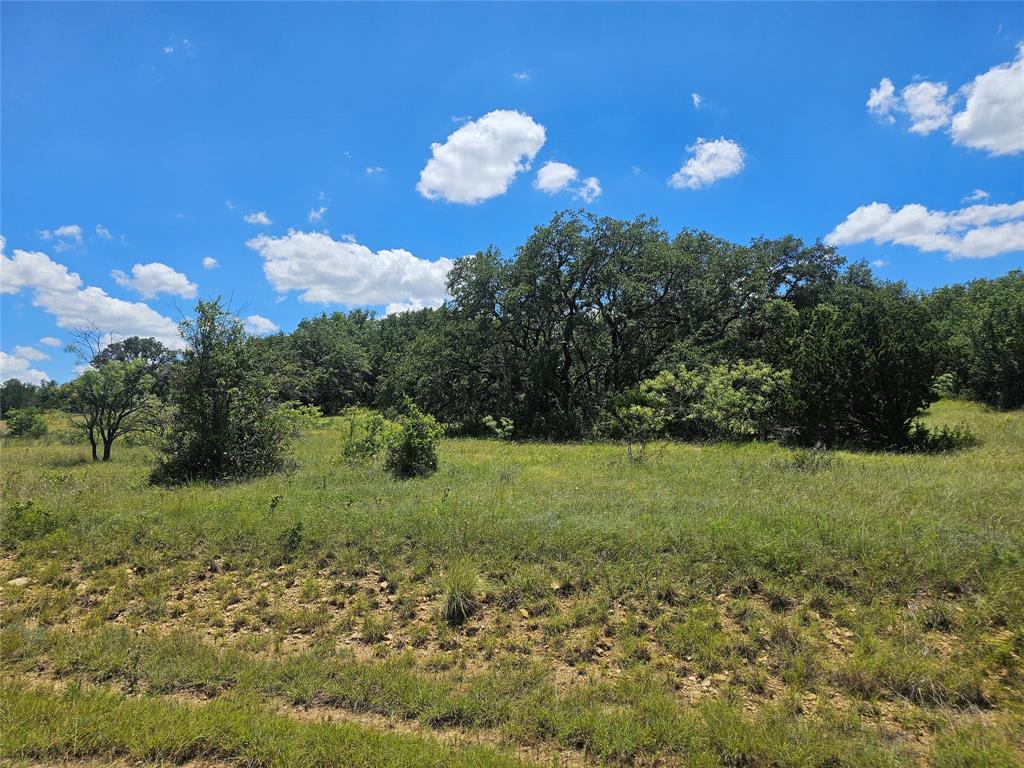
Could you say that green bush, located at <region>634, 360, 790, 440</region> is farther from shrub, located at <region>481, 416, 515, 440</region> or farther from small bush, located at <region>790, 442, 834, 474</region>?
small bush, located at <region>790, 442, 834, 474</region>

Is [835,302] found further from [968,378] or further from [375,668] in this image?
[375,668]

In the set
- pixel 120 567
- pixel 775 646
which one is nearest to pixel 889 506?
pixel 775 646

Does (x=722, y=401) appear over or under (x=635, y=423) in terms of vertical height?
over

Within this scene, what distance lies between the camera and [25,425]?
2630cm

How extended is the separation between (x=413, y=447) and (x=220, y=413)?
16.1 ft

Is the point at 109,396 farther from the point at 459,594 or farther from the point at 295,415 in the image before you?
the point at 459,594

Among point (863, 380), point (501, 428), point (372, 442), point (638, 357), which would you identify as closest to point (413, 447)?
point (372, 442)

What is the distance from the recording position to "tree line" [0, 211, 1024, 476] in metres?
13.2

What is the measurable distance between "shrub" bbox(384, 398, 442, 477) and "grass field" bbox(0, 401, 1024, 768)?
317cm

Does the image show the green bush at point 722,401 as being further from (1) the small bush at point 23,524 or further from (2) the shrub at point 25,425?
(2) the shrub at point 25,425

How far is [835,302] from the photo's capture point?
28.0 metres

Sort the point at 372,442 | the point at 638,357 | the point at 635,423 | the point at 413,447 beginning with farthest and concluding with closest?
the point at 638,357, the point at 635,423, the point at 372,442, the point at 413,447

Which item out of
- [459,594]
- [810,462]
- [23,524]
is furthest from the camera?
[810,462]

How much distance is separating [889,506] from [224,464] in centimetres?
1300
